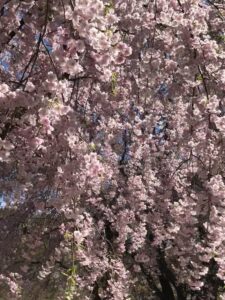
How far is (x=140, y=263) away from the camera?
539 inches

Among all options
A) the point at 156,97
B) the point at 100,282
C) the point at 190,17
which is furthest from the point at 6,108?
the point at 100,282

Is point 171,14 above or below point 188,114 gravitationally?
above

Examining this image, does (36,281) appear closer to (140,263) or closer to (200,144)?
(140,263)

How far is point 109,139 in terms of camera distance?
10.3 meters

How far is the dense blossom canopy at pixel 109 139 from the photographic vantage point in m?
4.71

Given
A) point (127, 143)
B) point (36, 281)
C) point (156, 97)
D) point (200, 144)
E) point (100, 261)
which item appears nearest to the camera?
point (200, 144)

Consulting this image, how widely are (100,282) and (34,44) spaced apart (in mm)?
7437

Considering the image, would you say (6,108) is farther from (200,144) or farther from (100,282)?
(100,282)

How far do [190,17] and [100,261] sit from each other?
6.22m

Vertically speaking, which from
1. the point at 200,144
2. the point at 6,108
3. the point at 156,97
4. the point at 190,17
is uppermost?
the point at 156,97

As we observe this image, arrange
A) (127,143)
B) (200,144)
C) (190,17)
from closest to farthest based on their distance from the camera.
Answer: (190,17)
(200,144)
(127,143)

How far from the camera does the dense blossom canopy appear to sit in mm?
4715

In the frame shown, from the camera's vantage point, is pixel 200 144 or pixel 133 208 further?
pixel 133 208

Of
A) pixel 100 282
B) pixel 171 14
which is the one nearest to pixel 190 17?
pixel 171 14
